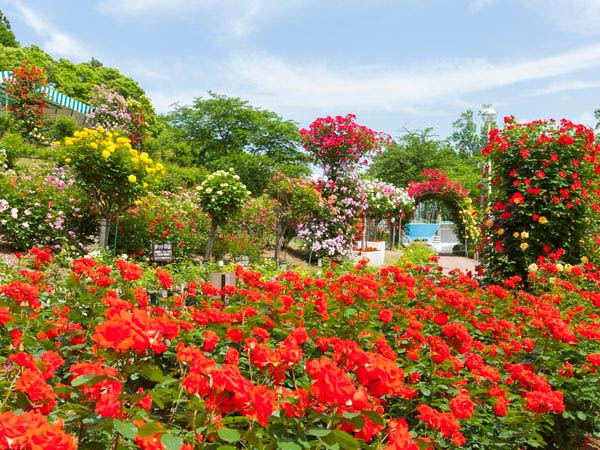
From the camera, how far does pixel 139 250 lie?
8.16 m

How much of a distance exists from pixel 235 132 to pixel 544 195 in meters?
26.7

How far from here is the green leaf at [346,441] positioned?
100 centimetres

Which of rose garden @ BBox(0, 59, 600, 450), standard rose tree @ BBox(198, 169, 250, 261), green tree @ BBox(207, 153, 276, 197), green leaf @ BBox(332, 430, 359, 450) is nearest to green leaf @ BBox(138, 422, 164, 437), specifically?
rose garden @ BBox(0, 59, 600, 450)

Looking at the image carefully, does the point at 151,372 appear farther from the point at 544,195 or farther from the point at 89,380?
the point at 544,195

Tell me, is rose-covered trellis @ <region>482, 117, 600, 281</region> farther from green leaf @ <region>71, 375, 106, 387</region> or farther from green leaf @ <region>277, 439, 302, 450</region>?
green leaf @ <region>71, 375, 106, 387</region>

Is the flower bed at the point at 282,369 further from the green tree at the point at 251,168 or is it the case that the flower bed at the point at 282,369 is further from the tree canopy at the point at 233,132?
the tree canopy at the point at 233,132

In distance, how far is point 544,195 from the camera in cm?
586

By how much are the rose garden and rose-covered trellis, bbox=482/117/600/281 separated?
0.02m

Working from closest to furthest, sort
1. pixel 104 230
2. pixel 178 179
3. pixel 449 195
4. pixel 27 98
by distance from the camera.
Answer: pixel 104 230, pixel 178 179, pixel 27 98, pixel 449 195

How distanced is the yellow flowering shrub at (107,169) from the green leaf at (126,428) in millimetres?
6479

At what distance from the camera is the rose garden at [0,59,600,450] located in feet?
3.62

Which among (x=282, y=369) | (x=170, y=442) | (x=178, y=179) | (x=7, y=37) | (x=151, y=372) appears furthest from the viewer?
(x=7, y=37)

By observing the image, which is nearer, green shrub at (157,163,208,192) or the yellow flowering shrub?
the yellow flowering shrub

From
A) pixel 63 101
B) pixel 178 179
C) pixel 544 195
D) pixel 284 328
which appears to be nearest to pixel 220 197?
pixel 544 195
